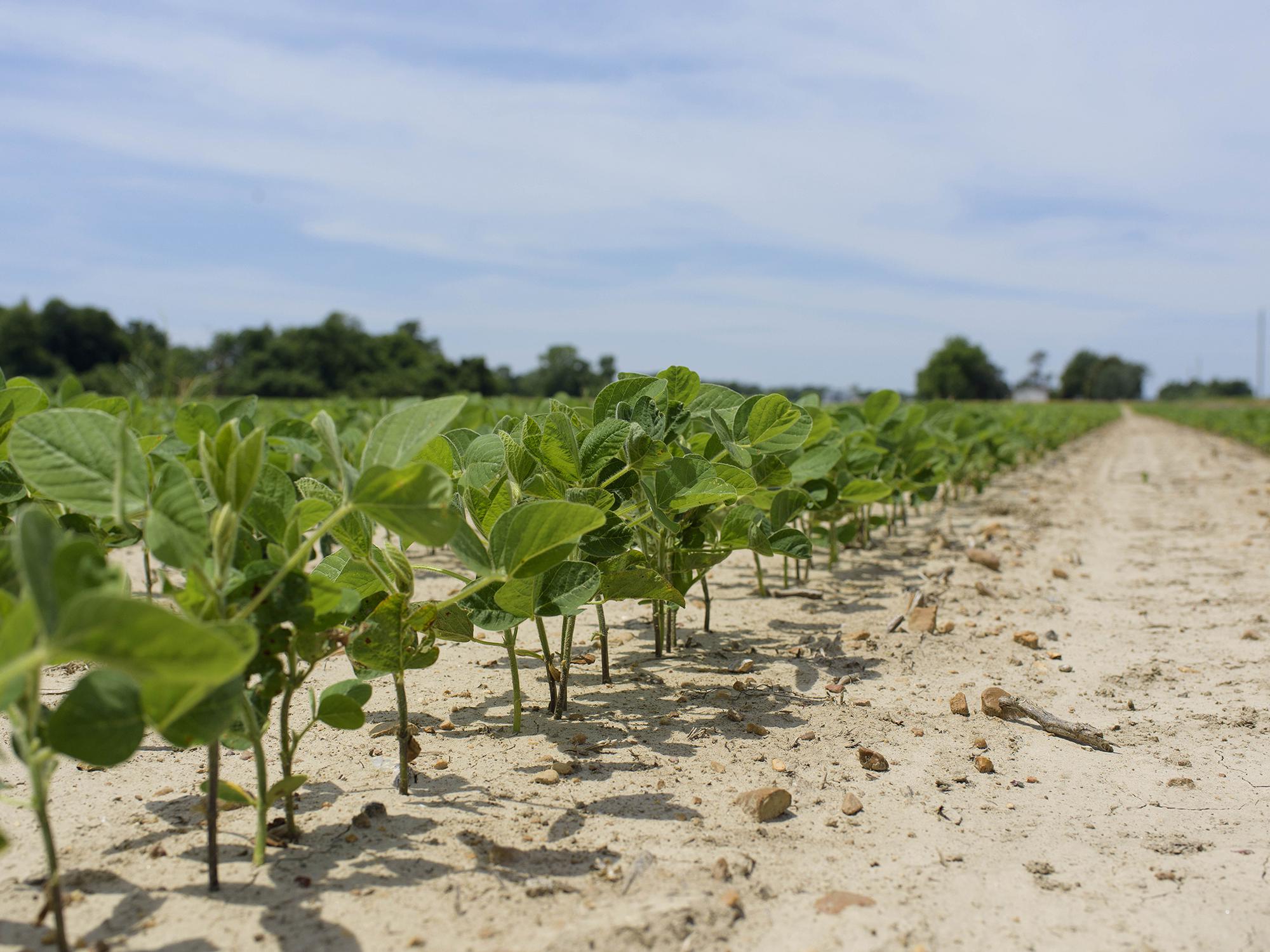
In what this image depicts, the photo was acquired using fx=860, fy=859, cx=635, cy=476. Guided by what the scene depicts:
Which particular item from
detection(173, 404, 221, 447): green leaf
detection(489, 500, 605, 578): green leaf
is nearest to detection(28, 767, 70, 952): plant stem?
detection(489, 500, 605, 578): green leaf

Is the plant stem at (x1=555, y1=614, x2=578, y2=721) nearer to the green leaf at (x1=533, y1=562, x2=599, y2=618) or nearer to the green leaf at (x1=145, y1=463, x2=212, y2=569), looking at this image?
the green leaf at (x1=533, y1=562, x2=599, y2=618)

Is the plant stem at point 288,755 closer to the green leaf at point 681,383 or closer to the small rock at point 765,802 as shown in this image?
the small rock at point 765,802

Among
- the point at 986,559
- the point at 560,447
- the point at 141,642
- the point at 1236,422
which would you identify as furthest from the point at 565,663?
the point at 1236,422

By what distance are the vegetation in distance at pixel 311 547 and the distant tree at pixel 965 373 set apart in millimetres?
88066

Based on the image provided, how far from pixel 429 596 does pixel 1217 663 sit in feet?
9.59

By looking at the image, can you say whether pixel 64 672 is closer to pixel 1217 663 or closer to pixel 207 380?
pixel 1217 663

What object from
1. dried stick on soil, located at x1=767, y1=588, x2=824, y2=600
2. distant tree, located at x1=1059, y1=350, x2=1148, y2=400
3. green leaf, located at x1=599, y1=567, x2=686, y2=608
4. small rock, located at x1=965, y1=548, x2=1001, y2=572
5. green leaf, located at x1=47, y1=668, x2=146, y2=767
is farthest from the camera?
distant tree, located at x1=1059, y1=350, x2=1148, y2=400

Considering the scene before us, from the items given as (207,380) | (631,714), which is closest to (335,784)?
(631,714)

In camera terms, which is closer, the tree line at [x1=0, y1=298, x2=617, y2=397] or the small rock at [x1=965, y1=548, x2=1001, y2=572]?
the small rock at [x1=965, y1=548, x2=1001, y2=572]

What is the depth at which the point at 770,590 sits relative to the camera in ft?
12.5

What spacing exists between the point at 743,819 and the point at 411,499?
965mm

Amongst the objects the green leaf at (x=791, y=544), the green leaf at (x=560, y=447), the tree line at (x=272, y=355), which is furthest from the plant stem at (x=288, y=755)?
the tree line at (x=272, y=355)

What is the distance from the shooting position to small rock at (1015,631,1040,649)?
3.06 meters

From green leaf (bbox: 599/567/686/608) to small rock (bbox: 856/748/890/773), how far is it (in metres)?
0.58
